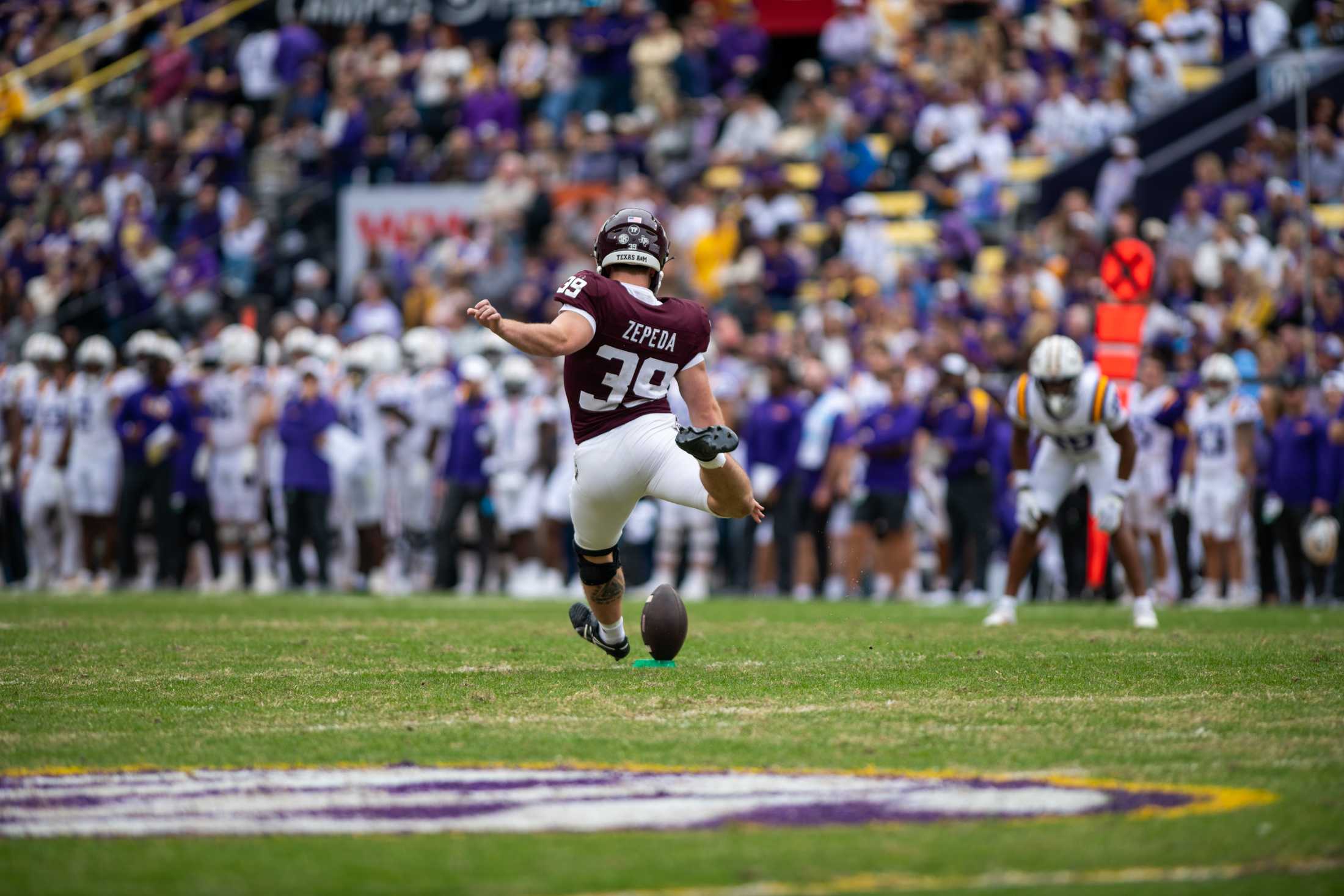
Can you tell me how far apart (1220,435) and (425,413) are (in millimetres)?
7659

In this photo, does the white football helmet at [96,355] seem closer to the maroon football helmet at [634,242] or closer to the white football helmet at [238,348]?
the white football helmet at [238,348]

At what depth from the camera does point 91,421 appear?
704 inches

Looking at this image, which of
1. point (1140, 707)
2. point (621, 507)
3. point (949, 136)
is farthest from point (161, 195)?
point (1140, 707)

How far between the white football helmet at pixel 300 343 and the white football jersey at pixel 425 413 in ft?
3.32

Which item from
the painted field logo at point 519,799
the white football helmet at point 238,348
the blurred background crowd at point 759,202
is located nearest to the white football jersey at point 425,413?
the blurred background crowd at point 759,202

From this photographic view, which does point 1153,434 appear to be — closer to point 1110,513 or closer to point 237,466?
point 1110,513

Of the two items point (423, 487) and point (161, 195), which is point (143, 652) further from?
point (161, 195)

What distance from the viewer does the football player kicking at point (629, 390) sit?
734cm

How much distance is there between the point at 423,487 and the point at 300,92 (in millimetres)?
9167

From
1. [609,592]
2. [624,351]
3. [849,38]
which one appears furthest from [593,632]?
[849,38]

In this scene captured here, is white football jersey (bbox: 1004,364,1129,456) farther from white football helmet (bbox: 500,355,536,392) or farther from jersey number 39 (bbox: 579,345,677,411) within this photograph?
white football helmet (bbox: 500,355,536,392)

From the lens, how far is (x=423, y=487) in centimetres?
1756

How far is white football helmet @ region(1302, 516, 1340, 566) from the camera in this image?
14.4 metres

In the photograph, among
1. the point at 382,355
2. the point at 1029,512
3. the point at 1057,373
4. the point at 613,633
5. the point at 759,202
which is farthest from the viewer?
the point at 759,202
